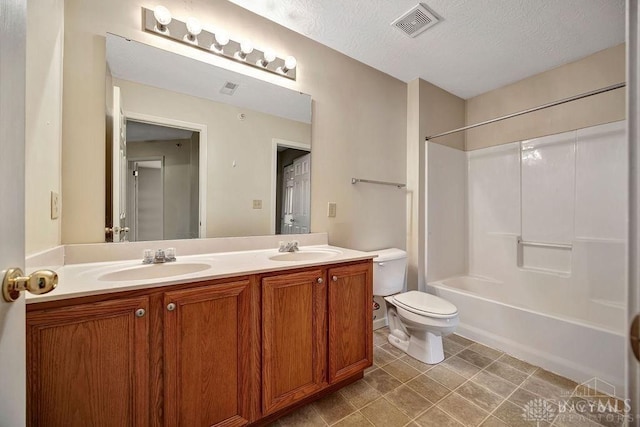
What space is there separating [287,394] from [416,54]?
101 inches

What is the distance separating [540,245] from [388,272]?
59.5 inches

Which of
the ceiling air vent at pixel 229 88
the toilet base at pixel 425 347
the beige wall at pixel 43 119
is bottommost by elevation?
the toilet base at pixel 425 347

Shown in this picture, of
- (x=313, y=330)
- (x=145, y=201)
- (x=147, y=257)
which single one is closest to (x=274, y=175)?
(x=145, y=201)

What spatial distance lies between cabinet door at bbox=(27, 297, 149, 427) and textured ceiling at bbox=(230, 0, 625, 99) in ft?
6.08

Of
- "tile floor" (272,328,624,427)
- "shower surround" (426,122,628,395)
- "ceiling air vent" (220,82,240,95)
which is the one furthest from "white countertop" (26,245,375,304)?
"shower surround" (426,122,628,395)

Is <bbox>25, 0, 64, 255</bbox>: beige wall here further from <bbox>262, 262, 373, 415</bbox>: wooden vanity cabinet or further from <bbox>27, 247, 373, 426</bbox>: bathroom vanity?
<bbox>262, 262, 373, 415</bbox>: wooden vanity cabinet

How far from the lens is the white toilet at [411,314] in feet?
5.68

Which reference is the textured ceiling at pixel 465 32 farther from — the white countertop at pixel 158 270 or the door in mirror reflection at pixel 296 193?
the white countertop at pixel 158 270

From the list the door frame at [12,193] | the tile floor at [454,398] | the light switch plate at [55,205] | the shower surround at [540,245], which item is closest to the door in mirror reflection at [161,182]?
the light switch plate at [55,205]

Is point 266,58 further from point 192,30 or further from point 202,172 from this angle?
point 202,172

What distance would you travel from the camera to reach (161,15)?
54.4 inches

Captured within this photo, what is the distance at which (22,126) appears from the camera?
0.53 m

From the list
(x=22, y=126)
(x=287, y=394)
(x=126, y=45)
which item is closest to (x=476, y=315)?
(x=287, y=394)

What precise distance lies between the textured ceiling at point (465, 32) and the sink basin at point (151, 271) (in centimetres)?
164
